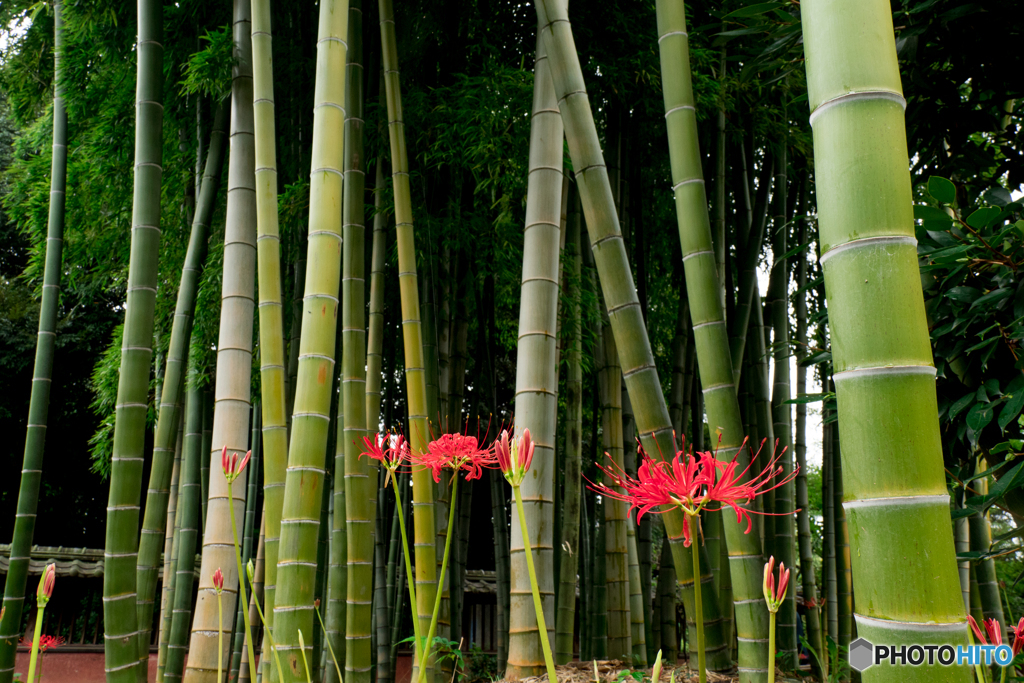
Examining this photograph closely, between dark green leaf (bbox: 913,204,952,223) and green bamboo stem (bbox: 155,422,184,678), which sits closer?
dark green leaf (bbox: 913,204,952,223)

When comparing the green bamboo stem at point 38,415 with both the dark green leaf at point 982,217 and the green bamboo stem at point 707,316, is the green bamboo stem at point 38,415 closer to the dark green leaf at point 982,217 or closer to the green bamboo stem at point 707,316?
the green bamboo stem at point 707,316

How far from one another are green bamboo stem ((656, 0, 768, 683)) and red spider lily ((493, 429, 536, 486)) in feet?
3.02

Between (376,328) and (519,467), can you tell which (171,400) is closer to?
(376,328)

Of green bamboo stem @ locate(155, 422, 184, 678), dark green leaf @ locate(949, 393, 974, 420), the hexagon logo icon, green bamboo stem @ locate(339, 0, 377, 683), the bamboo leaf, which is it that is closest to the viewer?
the hexagon logo icon

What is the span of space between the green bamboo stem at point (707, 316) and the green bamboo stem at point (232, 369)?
1.46 meters

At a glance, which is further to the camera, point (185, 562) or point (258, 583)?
point (258, 583)

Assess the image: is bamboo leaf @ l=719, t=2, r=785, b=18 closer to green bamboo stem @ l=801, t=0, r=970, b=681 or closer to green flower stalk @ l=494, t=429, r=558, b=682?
green bamboo stem @ l=801, t=0, r=970, b=681

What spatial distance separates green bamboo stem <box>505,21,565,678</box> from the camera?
176cm

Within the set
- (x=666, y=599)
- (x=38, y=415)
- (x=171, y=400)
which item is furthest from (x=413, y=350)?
(x=666, y=599)

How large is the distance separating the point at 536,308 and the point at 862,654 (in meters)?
1.39

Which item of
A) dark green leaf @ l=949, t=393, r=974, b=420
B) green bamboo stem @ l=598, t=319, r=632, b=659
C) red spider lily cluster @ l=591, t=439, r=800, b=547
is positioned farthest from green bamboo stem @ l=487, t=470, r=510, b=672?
red spider lily cluster @ l=591, t=439, r=800, b=547

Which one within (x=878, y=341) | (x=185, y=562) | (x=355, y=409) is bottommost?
(x=185, y=562)

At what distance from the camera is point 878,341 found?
2.42 ft

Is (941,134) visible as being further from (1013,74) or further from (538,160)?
(538,160)
